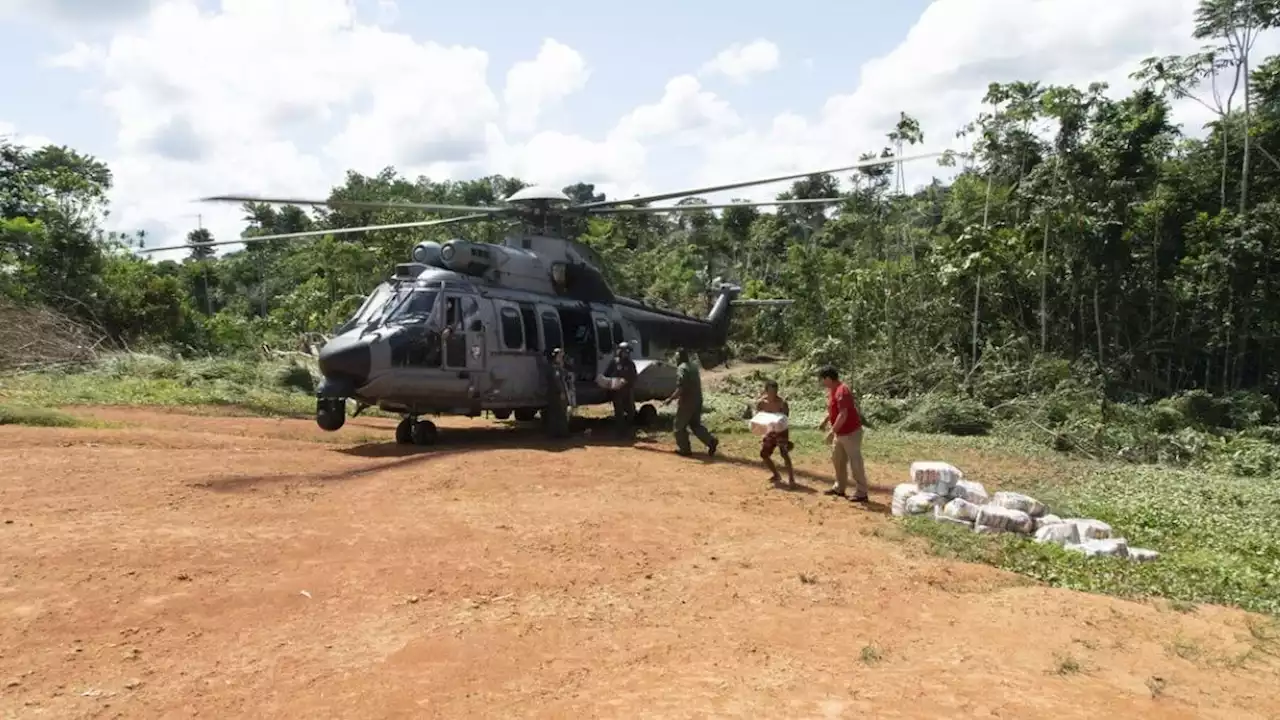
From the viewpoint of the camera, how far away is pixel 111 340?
1962cm

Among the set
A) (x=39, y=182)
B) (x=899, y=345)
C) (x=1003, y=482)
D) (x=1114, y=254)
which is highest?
(x=39, y=182)

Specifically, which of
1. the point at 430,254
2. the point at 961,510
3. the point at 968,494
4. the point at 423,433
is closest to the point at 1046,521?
the point at 961,510

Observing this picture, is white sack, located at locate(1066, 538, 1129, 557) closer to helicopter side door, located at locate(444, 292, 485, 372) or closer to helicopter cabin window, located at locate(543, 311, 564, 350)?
helicopter side door, located at locate(444, 292, 485, 372)

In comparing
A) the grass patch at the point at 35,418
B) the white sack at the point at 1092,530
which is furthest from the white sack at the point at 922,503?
the grass patch at the point at 35,418

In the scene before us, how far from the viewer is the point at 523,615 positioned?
16.2 feet

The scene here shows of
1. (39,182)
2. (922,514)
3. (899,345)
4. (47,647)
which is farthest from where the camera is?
(39,182)

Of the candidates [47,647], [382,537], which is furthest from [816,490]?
[47,647]

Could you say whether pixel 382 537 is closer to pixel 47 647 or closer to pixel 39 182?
pixel 47 647

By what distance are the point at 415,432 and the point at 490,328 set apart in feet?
5.52

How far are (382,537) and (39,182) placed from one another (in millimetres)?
21076

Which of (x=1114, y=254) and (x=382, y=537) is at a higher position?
(x=1114, y=254)

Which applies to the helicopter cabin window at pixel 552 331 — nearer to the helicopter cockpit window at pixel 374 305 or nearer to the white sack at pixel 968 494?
the helicopter cockpit window at pixel 374 305

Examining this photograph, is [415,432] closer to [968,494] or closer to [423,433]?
[423,433]

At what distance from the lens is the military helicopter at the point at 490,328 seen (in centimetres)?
1067
